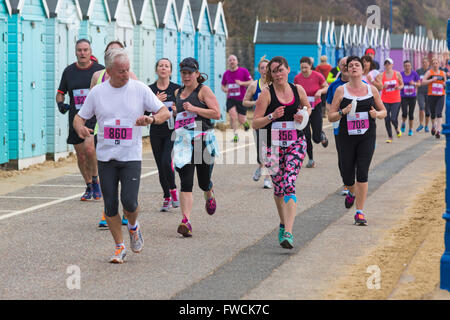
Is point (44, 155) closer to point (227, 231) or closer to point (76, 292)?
point (227, 231)

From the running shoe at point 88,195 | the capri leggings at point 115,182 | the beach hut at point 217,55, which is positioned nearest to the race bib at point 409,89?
the beach hut at point 217,55

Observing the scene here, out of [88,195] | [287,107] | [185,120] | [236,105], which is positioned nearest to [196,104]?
[185,120]

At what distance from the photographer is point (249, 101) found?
13.4 meters

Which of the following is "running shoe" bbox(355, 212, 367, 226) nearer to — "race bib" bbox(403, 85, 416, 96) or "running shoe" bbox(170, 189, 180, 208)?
"running shoe" bbox(170, 189, 180, 208)

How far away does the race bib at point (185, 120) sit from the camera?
9234 mm

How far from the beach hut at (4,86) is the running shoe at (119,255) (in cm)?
769

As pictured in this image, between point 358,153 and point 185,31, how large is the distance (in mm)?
15801

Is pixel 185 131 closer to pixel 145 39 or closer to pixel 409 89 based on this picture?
pixel 145 39

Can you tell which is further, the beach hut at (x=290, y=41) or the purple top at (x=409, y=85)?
the beach hut at (x=290, y=41)

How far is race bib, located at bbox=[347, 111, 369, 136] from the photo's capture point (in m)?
9.66

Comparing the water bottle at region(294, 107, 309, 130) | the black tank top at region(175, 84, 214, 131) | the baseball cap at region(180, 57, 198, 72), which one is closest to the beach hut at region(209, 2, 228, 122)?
the black tank top at region(175, 84, 214, 131)

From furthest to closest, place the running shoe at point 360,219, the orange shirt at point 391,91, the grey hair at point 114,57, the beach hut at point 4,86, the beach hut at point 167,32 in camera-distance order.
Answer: the beach hut at point 167,32, the orange shirt at point 391,91, the beach hut at point 4,86, the running shoe at point 360,219, the grey hair at point 114,57

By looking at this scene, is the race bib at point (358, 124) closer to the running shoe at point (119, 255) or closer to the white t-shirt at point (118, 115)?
the white t-shirt at point (118, 115)
